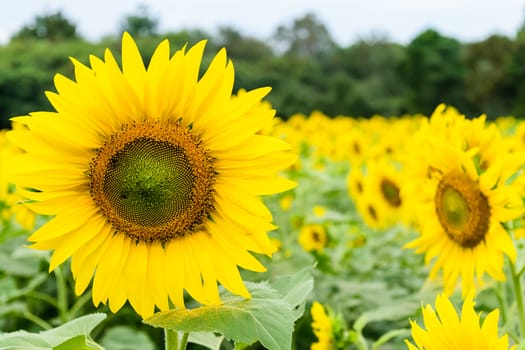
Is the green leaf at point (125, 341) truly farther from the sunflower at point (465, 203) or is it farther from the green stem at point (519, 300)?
the green stem at point (519, 300)

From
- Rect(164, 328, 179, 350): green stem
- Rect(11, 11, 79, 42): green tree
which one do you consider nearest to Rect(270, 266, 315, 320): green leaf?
Rect(164, 328, 179, 350): green stem

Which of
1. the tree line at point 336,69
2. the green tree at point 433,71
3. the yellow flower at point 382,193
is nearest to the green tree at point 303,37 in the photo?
the tree line at point 336,69

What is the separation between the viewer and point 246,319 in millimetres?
1335

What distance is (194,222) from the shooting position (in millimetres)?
1525

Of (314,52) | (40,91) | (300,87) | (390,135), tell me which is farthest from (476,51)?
(390,135)

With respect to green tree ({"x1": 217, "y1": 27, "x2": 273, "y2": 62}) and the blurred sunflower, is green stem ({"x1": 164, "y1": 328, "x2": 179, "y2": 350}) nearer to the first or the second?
the blurred sunflower

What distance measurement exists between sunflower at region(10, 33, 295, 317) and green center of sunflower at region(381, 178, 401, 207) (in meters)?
3.30

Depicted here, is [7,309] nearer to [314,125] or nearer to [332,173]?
[332,173]

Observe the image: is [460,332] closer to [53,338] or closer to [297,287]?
[297,287]

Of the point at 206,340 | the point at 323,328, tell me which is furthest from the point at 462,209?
the point at 206,340

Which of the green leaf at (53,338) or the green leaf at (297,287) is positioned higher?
the green leaf at (297,287)

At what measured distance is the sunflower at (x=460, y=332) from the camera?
1.14 meters

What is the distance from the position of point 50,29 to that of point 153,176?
178 feet

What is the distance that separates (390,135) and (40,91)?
2456 centimetres
